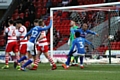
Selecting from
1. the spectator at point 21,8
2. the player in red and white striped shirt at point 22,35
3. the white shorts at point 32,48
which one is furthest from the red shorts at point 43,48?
the spectator at point 21,8

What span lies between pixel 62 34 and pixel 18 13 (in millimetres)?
8411

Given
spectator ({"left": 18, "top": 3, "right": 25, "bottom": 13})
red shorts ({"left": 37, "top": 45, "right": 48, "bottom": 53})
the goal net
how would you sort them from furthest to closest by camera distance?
spectator ({"left": 18, "top": 3, "right": 25, "bottom": 13}), the goal net, red shorts ({"left": 37, "top": 45, "right": 48, "bottom": 53})

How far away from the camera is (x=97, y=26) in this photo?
21.2 m

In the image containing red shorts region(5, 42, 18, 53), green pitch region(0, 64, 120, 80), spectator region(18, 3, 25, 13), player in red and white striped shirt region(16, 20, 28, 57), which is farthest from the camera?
spectator region(18, 3, 25, 13)

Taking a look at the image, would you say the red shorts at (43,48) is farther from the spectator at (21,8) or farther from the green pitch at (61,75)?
the spectator at (21,8)

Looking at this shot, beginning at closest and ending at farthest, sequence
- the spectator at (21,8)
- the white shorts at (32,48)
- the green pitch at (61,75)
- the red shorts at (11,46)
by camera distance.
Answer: the green pitch at (61,75)
the white shorts at (32,48)
the red shorts at (11,46)
the spectator at (21,8)

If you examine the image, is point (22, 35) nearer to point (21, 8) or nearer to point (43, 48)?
point (43, 48)

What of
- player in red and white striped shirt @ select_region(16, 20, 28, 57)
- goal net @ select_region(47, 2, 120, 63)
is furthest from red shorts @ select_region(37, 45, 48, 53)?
goal net @ select_region(47, 2, 120, 63)

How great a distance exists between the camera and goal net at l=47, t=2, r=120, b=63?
20.5 m

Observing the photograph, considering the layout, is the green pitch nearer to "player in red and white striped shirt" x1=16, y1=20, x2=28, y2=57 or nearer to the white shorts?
the white shorts

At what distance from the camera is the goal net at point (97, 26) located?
20.5m

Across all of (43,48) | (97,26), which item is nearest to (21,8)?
(97,26)

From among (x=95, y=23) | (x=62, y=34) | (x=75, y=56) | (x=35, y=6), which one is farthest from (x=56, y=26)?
(x=35, y=6)

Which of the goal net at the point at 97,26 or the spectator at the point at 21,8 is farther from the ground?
the spectator at the point at 21,8
